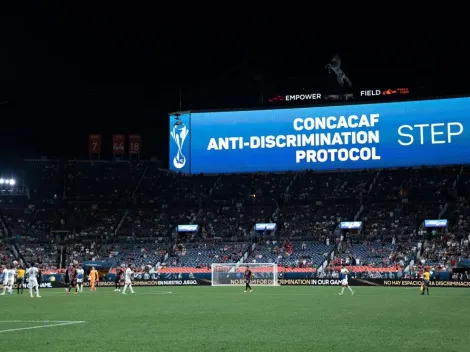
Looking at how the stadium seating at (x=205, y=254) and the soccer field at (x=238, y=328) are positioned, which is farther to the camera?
the stadium seating at (x=205, y=254)

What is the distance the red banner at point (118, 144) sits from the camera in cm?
9062

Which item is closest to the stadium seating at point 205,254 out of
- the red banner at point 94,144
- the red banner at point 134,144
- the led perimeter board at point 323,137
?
the led perimeter board at point 323,137

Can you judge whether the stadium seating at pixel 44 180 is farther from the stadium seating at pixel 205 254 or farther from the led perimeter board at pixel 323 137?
the stadium seating at pixel 205 254

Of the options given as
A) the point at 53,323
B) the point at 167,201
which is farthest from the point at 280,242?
the point at 53,323

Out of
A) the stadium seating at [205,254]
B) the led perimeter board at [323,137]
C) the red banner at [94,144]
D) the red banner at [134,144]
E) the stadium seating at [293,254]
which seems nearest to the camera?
the stadium seating at [293,254]

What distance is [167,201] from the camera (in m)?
84.2

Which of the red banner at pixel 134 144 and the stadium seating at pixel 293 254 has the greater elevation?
the red banner at pixel 134 144

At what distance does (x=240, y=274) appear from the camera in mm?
62875

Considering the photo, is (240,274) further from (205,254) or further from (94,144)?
(94,144)

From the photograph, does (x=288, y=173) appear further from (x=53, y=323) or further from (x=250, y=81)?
(x=53, y=323)

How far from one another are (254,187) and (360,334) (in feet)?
217

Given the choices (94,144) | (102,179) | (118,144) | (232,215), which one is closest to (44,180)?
(102,179)

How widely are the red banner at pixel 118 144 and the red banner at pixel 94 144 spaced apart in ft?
7.38

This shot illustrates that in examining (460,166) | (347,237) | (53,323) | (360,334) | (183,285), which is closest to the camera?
(360,334)
